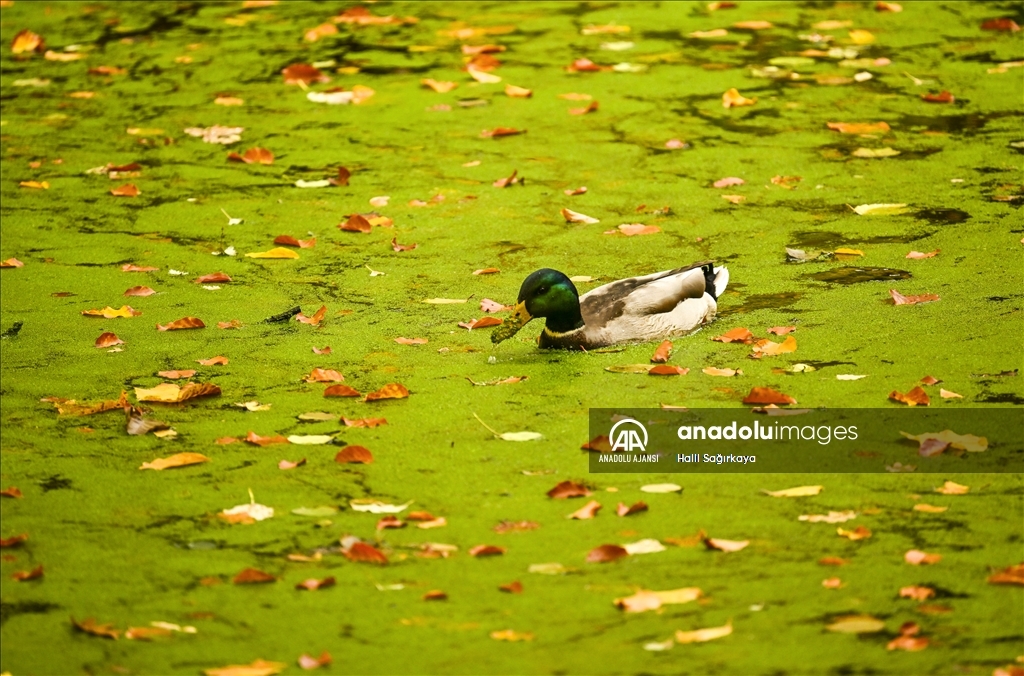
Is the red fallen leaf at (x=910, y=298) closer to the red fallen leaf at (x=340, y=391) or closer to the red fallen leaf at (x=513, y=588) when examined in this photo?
the red fallen leaf at (x=340, y=391)

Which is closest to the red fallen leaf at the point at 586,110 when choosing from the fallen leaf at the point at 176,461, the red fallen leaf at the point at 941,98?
the red fallen leaf at the point at 941,98

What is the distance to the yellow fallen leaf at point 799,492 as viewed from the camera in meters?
2.75

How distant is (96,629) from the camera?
2.29 m

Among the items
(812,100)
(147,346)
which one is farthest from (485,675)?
(812,100)

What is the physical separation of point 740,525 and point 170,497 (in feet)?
4.06

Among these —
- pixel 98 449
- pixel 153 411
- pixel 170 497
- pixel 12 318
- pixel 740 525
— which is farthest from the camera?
pixel 12 318

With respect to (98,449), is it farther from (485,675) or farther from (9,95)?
(9,95)

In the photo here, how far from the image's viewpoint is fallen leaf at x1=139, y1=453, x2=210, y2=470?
300 cm

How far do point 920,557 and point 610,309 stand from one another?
1.42 meters

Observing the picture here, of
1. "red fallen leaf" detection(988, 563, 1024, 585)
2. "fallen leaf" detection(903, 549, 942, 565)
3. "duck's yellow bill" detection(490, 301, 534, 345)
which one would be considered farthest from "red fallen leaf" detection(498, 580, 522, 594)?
"duck's yellow bill" detection(490, 301, 534, 345)

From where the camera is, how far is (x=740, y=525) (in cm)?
264

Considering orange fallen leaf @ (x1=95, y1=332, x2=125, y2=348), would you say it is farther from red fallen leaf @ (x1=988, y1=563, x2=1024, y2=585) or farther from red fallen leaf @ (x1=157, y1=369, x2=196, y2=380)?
red fallen leaf @ (x1=988, y1=563, x2=1024, y2=585)

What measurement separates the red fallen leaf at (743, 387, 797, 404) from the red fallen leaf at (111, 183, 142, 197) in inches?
119

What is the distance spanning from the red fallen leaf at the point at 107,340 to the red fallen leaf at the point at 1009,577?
2.55m
